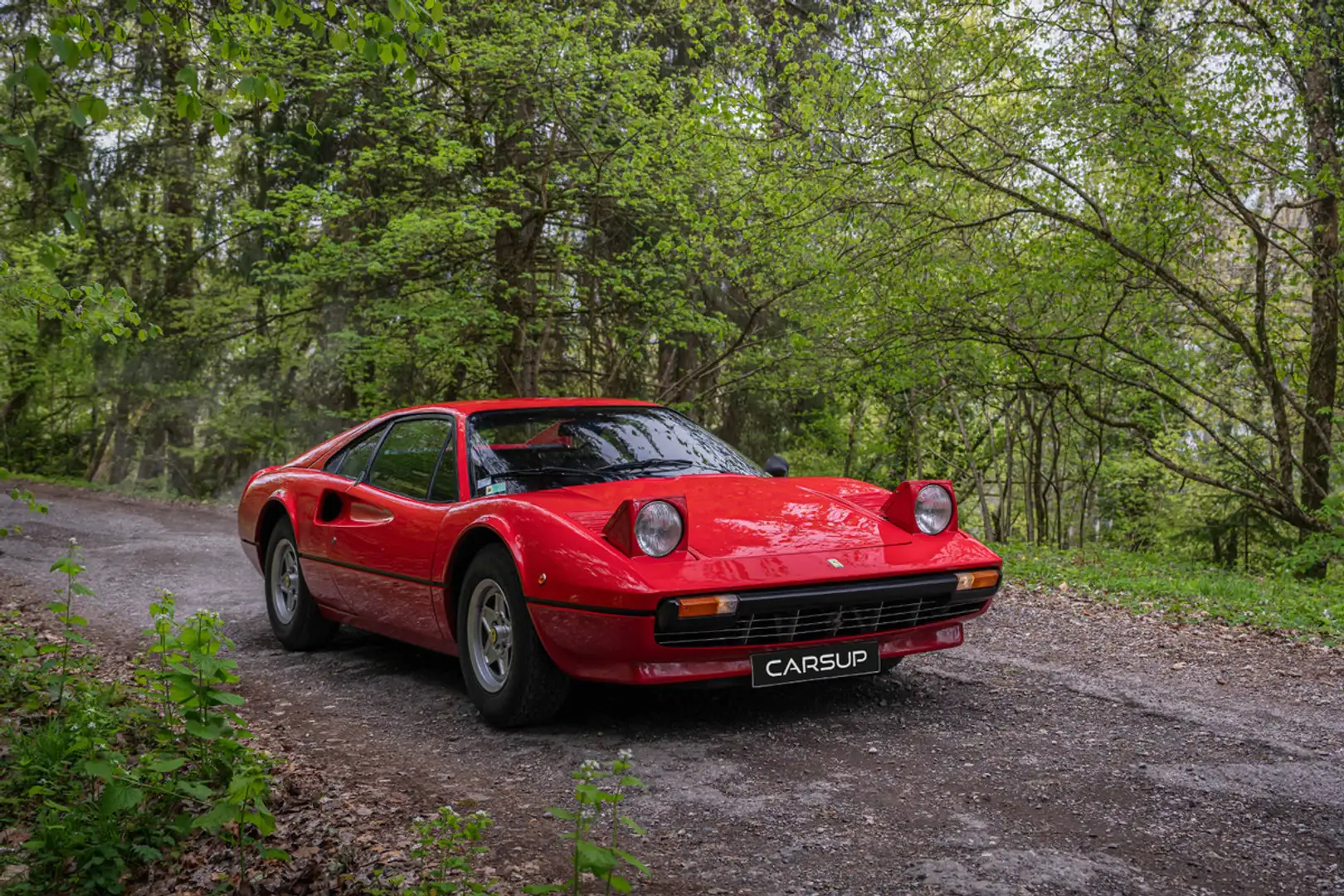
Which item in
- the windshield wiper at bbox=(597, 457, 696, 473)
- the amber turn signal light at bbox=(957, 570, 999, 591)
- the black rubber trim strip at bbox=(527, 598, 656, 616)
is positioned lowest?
the black rubber trim strip at bbox=(527, 598, 656, 616)

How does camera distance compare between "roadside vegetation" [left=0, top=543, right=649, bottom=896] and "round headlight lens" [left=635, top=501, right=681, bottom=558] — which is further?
"round headlight lens" [left=635, top=501, right=681, bottom=558]

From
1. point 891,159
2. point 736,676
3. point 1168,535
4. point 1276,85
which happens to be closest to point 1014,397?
point 1168,535

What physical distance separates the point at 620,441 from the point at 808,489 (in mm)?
946

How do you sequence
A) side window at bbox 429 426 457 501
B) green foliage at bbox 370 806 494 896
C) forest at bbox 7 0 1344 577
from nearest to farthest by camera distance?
1. green foliage at bbox 370 806 494 896
2. side window at bbox 429 426 457 501
3. forest at bbox 7 0 1344 577

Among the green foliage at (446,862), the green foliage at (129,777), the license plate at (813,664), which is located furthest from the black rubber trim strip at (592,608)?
the green foliage at (129,777)

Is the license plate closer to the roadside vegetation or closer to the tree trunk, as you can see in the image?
the roadside vegetation

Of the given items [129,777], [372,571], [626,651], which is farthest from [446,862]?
[372,571]

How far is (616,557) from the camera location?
390cm

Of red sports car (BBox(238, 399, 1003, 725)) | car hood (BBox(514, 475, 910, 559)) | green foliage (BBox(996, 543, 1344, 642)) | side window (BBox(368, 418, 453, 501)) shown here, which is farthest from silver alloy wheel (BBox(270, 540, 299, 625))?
green foliage (BBox(996, 543, 1344, 642))

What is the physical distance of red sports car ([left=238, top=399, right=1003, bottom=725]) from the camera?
154 inches

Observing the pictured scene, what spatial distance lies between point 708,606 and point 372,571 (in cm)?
218

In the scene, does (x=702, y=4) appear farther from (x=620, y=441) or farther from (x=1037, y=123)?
(x=620, y=441)

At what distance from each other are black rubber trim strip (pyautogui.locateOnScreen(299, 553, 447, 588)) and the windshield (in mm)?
449

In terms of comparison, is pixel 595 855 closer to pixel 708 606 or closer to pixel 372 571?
pixel 708 606
